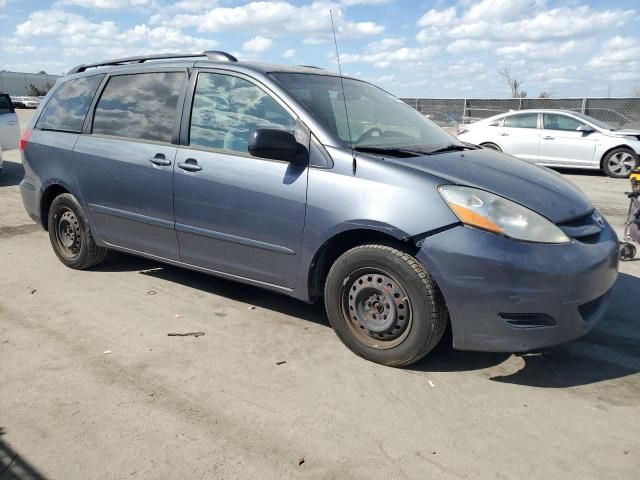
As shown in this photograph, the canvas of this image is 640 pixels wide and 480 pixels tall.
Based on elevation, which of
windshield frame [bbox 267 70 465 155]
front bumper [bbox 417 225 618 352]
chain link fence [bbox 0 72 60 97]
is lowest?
front bumper [bbox 417 225 618 352]

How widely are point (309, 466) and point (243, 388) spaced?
0.78m

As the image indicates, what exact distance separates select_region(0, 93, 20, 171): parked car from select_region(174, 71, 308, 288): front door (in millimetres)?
9959

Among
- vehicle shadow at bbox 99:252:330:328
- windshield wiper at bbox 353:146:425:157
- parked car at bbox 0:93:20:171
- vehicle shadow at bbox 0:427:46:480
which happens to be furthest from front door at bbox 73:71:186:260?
parked car at bbox 0:93:20:171

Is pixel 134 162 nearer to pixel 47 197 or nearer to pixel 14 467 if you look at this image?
pixel 47 197

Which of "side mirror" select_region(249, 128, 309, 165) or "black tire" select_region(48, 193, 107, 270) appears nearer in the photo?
"side mirror" select_region(249, 128, 309, 165)

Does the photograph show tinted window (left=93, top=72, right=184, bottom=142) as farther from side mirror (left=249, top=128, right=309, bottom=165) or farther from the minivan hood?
the minivan hood

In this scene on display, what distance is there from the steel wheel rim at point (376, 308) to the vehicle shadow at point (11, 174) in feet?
28.9

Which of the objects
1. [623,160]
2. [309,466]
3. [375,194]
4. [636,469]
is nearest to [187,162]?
[375,194]

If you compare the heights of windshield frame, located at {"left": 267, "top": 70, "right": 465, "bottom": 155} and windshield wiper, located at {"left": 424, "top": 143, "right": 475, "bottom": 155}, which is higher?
windshield frame, located at {"left": 267, "top": 70, "right": 465, "bottom": 155}

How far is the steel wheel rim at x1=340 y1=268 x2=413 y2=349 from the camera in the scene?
3.28 metres

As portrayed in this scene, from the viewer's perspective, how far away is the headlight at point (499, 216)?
9.91 ft

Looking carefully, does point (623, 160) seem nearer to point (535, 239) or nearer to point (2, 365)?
point (535, 239)

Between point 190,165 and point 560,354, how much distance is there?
2777 millimetres

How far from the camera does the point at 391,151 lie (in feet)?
11.8
